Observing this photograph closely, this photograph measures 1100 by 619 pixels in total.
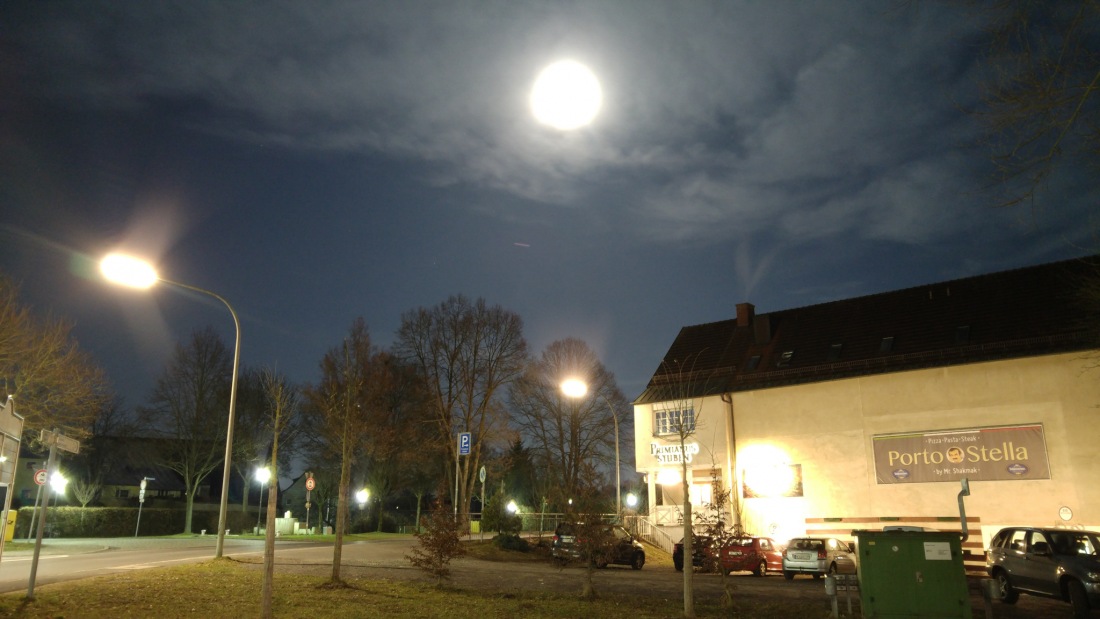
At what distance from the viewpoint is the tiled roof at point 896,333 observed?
1171 inches

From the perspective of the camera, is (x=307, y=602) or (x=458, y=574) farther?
(x=458, y=574)

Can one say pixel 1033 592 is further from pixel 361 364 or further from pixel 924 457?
pixel 361 364

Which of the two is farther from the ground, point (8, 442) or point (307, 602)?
point (8, 442)

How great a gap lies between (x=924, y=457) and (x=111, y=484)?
232 ft

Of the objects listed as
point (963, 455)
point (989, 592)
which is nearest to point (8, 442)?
point (989, 592)

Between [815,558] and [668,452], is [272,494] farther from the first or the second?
[668,452]

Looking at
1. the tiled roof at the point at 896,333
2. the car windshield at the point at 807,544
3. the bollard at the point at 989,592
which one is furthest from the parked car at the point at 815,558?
the bollard at the point at 989,592

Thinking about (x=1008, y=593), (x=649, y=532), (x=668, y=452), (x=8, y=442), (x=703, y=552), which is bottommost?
(x=1008, y=593)

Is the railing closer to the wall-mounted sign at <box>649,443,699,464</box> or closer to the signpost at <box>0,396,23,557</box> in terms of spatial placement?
the wall-mounted sign at <box>649,443,699,464</box>

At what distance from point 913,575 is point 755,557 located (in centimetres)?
1442

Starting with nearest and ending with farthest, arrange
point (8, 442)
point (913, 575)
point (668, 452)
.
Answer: point (913, 575)
point (8, 442)
point (668, 452)

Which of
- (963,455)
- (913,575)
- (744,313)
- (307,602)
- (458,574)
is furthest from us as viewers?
(744,313)

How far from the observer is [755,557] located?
2639 centimetres

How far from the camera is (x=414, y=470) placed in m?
56.7
